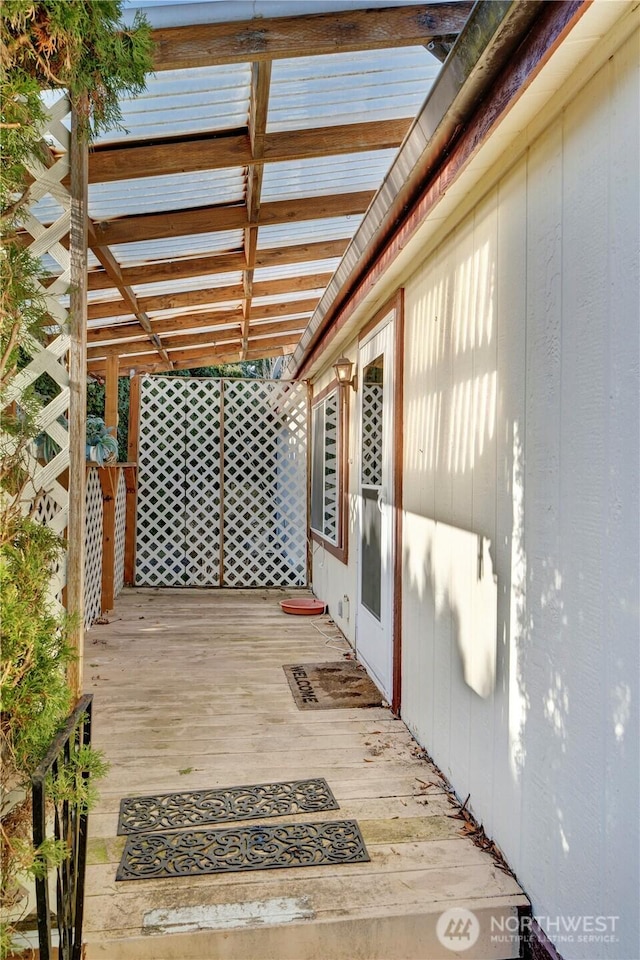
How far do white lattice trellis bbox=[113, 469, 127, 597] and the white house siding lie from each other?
4.24 metres

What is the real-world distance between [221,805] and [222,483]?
15.1 ft

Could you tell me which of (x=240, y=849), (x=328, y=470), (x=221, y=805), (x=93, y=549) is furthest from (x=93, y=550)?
(x=240, y=849)

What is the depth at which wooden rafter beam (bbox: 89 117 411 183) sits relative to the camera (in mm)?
2553

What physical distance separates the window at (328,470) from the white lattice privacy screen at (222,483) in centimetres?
41

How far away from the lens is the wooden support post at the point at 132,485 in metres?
6.29

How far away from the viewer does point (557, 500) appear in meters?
A: 1.54

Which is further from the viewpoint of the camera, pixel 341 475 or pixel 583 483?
pixel 341 475

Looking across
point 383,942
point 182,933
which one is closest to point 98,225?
point 182,933

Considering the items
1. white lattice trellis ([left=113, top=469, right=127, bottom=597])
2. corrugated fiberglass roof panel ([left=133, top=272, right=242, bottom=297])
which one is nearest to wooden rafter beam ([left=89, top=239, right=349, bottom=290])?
corrugated fiberglass roof panel ([left=133, top=272, right=242, bottom=297])

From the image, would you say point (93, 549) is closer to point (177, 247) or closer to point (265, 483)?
point (265, 483)

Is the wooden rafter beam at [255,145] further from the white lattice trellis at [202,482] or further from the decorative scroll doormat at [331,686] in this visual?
the decorative scroll doormat at [331,686]

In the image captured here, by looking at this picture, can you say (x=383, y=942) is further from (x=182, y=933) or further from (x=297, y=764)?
(x=297, y=764)

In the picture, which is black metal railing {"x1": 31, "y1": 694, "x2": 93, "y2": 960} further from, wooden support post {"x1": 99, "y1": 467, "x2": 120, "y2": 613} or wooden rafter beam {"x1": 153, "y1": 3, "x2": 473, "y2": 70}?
wooden support post {"x1": 99, "y1": 467, "x2": 120, "y2": 613}

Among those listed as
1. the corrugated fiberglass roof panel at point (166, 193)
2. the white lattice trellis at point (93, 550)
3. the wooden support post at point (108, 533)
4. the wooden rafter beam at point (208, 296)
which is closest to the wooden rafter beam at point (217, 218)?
the corrugated fiberglass roof panel at point (166, 193)
